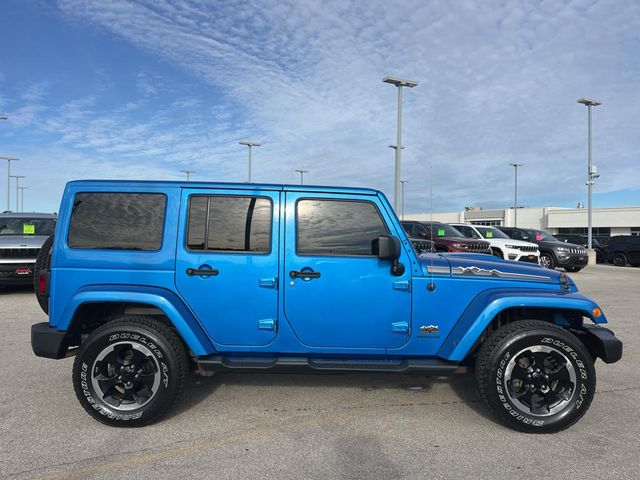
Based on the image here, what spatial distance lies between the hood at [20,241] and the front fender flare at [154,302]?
7345mm

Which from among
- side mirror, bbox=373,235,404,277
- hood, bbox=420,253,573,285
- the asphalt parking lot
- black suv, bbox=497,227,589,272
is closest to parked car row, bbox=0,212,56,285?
the asphalt parking lot

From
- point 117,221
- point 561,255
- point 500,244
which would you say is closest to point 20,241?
point 117,221

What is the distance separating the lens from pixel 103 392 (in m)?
3.71

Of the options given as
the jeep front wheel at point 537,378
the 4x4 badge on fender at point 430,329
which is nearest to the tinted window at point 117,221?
the 4x4 badge on fender at point 430,329

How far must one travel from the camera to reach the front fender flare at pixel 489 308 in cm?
366

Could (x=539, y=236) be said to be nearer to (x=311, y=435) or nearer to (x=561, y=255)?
(x=561, y=255)

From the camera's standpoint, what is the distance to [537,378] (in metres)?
3.71

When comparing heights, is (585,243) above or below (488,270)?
above

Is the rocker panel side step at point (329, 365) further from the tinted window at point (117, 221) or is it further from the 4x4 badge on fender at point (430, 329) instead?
the tinted window at point (117, 221)

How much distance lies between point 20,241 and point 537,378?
33.1 feet

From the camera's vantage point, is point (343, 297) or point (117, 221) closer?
point (343, 297)

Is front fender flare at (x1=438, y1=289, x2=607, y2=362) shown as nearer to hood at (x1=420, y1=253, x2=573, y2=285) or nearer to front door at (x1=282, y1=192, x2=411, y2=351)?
hood at (x1=420, y1=253, x2=573, y2=285)

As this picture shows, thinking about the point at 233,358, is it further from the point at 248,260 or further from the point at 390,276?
the point at 390,276

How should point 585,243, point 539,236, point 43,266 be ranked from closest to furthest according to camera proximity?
1. point 43,266
2. point 539,236
3. point 585,243
